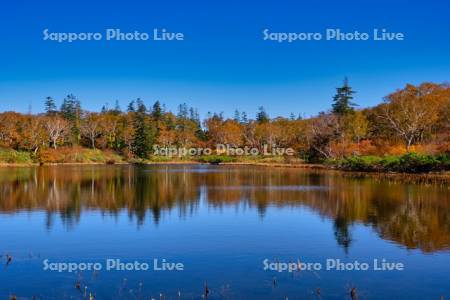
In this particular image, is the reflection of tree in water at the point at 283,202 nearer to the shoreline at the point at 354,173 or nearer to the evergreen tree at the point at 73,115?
the shoreline at the point at 354,173

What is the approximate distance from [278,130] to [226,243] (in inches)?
2719

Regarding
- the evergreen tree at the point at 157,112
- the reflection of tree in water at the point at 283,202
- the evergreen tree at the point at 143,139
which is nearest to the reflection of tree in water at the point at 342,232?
the reflection of tree in water at the point at 283,202

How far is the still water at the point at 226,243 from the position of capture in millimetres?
10750

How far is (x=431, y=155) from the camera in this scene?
41.6m

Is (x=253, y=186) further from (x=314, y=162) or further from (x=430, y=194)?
(x=314, y=162)

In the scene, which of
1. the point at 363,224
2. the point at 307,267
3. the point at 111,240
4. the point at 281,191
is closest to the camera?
the point at 307,267

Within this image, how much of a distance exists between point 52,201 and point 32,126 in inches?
2054

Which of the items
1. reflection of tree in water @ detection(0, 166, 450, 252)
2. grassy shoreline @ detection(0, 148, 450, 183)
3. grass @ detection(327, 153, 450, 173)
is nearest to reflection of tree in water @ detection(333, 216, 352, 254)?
reflection of tree in water @ detection(0, 166, 450, 252)

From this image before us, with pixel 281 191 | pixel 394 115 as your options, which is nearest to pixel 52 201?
pixel 281 191

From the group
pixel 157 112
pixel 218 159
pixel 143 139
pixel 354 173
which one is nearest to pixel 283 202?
pixel 354 173

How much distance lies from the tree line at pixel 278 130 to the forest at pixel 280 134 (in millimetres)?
119

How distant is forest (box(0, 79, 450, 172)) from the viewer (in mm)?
53812

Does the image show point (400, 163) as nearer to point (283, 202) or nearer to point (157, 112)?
point (283, 202)

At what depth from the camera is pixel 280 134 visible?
83.4 meters
